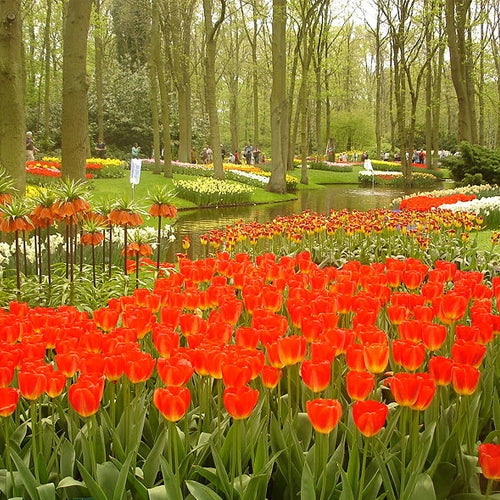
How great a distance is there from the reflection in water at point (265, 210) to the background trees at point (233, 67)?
9.02 ft

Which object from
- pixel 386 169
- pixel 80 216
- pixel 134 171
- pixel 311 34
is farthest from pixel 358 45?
pixel 80 216

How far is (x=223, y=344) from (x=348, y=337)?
1.41 ft

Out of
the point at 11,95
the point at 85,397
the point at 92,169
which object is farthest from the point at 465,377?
the point at 92,169

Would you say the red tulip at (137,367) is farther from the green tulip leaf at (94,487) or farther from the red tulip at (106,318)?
the red tulip at (106,318)

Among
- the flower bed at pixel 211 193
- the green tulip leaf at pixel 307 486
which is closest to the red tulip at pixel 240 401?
the green tulip leaf at pixel 307 486

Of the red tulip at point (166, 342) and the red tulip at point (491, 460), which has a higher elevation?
the red tulip at point (166, 342)

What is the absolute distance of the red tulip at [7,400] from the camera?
1792 mm

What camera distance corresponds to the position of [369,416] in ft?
5.31

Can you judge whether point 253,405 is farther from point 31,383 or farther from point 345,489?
point 31,383

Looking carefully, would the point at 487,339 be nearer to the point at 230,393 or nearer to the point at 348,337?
the point at 348,337

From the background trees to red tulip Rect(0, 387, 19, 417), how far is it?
659 cm

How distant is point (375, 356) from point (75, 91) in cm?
737

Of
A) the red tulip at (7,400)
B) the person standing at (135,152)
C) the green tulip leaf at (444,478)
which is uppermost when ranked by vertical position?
the person standing at (135,152)

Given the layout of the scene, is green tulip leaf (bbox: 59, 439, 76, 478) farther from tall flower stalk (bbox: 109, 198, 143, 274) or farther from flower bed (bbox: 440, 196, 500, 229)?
flower bed (bbox: 440, 196, 500, 229)
